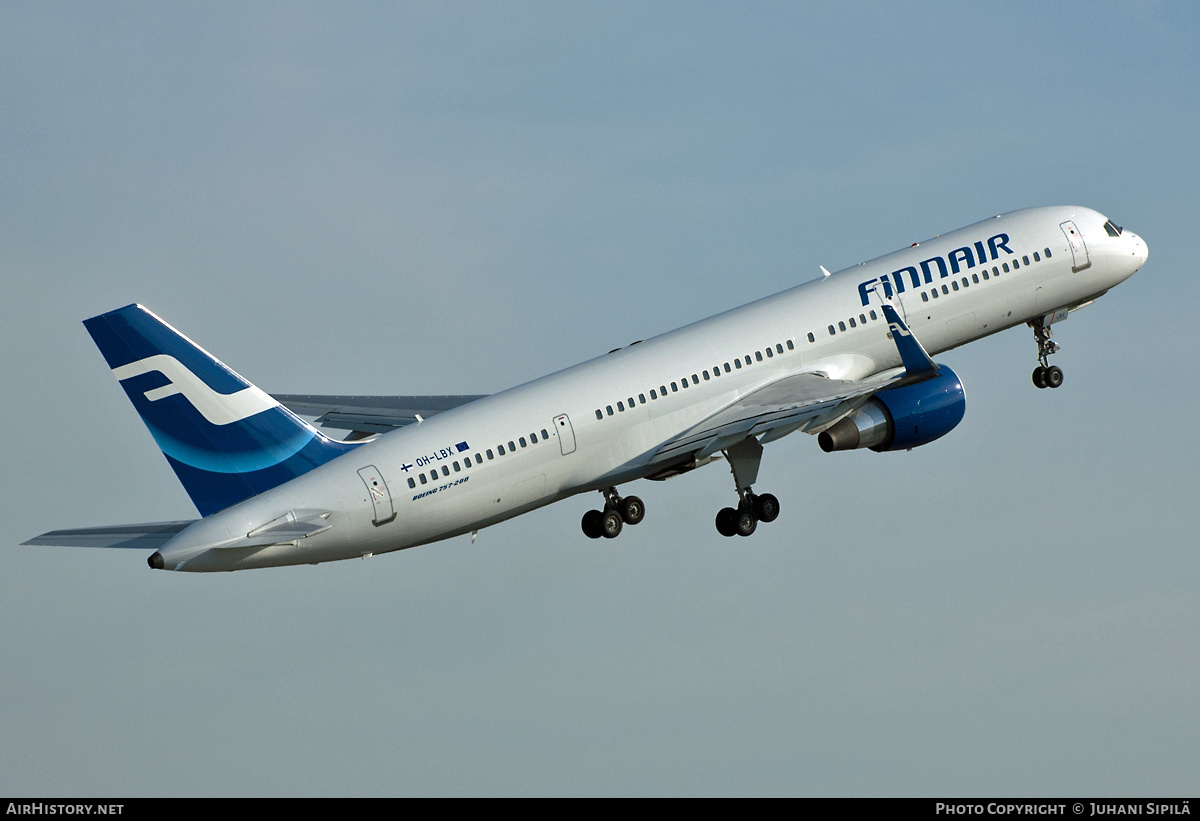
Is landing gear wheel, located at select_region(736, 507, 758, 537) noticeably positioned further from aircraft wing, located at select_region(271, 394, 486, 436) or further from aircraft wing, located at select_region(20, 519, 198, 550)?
aircraft wing, located at select_region(20, 519, 198, 550)

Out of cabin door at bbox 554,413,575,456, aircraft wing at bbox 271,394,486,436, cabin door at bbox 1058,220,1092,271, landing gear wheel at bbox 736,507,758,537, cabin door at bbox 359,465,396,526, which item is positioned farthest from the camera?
cabin door at bbox 1058,220,1092,271

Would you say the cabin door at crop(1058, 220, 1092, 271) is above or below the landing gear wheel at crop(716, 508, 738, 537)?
above

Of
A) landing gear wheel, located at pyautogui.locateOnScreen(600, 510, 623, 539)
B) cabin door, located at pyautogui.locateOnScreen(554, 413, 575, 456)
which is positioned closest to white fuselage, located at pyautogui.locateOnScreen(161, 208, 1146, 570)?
cabin door, located at pyautogui.locateOnScreen(554, 413, 575, 456)

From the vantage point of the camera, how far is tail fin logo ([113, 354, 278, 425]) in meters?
44.0

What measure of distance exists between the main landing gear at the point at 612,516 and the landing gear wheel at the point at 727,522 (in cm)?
248

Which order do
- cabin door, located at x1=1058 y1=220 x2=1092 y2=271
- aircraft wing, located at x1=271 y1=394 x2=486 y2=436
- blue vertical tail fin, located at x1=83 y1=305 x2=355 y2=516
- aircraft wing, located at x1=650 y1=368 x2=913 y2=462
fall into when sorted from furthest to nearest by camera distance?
1. cabin door, located at x1=1058 y1=220 x2=1092 y2=271
2. aircraft wing, located at x1=271 y1=394 x2=486 y2=436
3. aircraft wing, located at x1=650 y1=368 x2=913 y2=462
4. blue vertical tail fin, located at x1=83 y1=305 x2=355 y2=516

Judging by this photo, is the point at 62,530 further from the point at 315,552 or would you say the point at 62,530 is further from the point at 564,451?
the point at 564,451

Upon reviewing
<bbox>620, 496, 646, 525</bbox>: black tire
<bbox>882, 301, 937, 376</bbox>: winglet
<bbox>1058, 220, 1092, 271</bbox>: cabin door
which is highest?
<bbox>1058, 220, 1092, 271</bbox>: cabin door

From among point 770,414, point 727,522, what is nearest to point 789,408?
point 770,414

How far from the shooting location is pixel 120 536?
43.6 metres

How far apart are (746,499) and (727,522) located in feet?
2.94

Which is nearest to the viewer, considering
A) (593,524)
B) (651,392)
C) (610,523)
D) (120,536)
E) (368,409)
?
(120,536)

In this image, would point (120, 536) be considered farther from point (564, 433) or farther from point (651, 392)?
point (651, 392)

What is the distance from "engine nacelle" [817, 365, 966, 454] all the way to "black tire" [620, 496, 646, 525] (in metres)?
5.84
